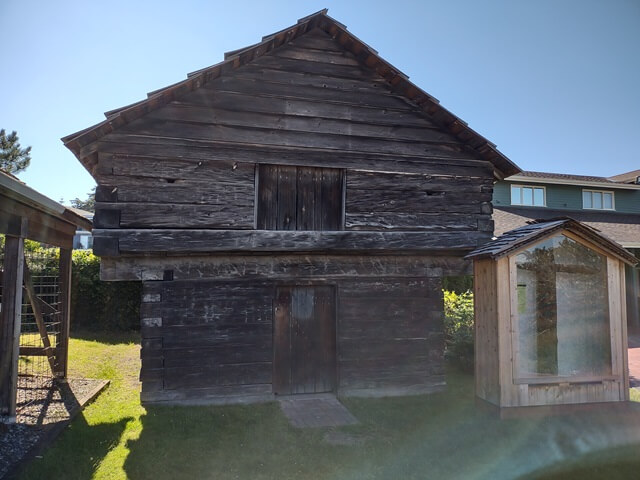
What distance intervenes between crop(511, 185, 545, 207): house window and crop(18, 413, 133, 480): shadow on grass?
1901 centimetres

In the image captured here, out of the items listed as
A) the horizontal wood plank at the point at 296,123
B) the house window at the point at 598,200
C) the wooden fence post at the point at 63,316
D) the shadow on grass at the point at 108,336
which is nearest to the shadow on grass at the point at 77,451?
the wooden fence post at the point at 63,316

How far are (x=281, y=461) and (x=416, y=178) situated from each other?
5.86m

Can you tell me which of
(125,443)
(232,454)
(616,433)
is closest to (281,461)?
(232,454)

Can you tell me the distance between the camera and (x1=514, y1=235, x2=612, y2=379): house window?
7309 millimetres

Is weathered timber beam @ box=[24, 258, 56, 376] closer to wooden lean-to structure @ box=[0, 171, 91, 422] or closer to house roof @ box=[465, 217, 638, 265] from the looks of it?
wooden lean-to structure @ box=[0, 171, 91, 422]

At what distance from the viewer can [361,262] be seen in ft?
28.5

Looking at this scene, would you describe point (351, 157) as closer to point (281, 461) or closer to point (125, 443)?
point (281, 461)

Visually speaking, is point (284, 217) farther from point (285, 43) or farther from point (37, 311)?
point (37, 311)

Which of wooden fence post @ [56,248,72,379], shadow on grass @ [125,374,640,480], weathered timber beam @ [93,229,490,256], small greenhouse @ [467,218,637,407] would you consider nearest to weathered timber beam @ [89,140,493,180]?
weathered timber beam @ [93,229,490,256]

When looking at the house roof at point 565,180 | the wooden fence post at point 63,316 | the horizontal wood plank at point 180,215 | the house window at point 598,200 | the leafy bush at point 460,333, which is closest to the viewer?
the horizontal wood plank at point 180,215

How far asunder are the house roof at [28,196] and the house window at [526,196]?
18.8 metres

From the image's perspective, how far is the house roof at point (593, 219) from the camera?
1728 centimetres

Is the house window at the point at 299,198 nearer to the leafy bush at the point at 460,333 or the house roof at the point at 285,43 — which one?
the house roof at the point at 285,43

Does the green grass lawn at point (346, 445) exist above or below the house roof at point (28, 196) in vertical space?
below
